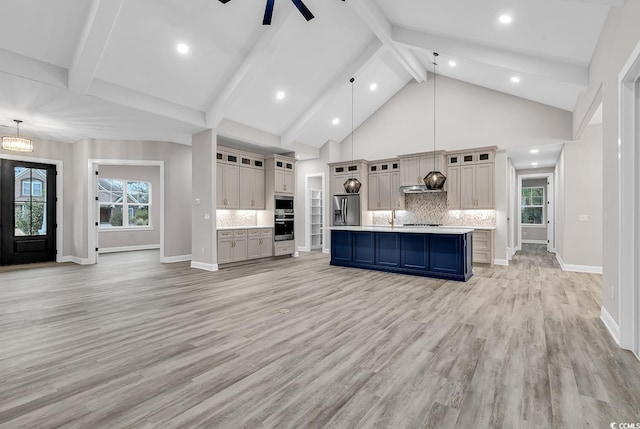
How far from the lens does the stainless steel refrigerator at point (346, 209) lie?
868 cm

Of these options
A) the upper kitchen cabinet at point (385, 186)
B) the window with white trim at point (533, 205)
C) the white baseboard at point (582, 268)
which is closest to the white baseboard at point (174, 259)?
the upper kitchen cabinet at point (385, 186)

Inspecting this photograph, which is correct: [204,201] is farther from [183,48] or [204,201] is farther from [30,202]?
[30,202]

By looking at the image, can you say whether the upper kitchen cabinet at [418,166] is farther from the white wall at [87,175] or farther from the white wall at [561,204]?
the white wall at [87,175]

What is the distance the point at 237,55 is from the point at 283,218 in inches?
161

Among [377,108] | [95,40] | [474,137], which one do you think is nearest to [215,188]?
[95,40]

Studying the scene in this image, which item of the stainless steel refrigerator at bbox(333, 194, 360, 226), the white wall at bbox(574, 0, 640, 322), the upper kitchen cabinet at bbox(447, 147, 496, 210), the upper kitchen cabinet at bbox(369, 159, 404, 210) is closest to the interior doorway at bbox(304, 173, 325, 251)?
the stainless steel refrigerator at bbox(333, 194, 360, 226)

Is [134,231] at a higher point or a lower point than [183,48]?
lower

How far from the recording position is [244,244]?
719cm

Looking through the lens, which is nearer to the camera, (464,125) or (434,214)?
(464,125)

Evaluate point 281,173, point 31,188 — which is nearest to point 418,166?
point 281,173

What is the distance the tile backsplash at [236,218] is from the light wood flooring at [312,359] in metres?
2.74

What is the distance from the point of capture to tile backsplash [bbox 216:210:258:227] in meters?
7.30

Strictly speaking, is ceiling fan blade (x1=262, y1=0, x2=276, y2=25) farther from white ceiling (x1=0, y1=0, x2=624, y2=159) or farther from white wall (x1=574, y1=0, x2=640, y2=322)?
white wall (x1=574, y1=0, x2=640, y2=322)

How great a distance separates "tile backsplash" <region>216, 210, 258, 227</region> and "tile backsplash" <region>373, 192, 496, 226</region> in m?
3.45
